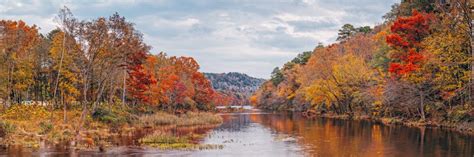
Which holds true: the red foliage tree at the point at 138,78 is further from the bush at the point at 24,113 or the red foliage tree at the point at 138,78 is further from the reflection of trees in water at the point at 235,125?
the reflection of trees in water at the point at 235,125

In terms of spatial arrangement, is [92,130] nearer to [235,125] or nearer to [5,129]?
[5,129]

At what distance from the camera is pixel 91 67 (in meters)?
45.5

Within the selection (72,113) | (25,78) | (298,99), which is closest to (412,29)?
(72,113)

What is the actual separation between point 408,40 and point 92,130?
129ft

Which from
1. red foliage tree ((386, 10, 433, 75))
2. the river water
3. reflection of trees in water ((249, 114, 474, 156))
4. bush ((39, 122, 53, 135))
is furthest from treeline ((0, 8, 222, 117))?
red foliage tree ((386, 10, 433, 75))

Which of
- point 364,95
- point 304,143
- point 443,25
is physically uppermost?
point 443,25

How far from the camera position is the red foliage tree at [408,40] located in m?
54.3

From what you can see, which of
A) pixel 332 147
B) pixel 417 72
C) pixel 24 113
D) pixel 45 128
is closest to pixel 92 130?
pixel 45 128

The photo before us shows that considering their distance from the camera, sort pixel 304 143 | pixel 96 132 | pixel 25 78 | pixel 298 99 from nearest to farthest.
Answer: pixel 304 143
pixel 96 132
pixel 25 78
pixel 298 99

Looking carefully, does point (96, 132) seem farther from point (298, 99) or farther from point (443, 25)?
point (298, 99)

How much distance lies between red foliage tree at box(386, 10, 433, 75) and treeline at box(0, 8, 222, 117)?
30.5 m

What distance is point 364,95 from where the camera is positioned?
72750mm

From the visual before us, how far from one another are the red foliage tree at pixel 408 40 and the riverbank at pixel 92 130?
25.3 metres

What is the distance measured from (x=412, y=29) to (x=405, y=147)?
27.3 metres
